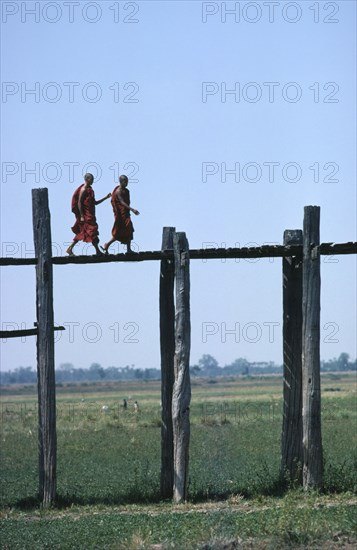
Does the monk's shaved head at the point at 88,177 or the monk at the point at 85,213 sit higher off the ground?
the monk's shaved head at the point at 88,177

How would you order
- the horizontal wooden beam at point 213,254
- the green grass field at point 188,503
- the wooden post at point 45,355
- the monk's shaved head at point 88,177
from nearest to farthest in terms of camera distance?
the green grass field at point 188,503, the horizontal wooden beam at point 213,254, the wooden post at point 45,355, the monk's shaved head at point 88,177

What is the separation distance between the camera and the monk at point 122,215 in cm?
1588

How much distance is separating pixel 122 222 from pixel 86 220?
50 cm

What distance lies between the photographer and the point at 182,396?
15055 millimetres

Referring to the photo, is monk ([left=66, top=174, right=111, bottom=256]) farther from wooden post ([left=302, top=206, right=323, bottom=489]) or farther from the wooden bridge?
wooden post ([left=302, top=206, right=323, bottom=489])

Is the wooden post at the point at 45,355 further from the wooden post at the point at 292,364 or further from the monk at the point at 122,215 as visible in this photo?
the wooden post at the point at 292,364

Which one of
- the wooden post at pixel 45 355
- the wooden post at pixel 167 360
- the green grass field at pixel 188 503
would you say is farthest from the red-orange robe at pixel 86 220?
the green grass field at pixel 188 503

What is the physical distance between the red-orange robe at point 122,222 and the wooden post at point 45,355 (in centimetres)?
94

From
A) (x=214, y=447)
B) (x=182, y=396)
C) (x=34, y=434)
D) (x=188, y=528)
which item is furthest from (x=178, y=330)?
(x=34, y=434)

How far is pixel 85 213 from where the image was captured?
16.0 m

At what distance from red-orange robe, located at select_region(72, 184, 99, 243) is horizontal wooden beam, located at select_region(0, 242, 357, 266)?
344 millimetres

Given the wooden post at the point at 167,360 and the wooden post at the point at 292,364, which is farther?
the wooden post at the point at 167,360

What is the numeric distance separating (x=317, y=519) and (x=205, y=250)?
4372mm

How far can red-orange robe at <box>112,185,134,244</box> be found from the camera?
15.9 metres
